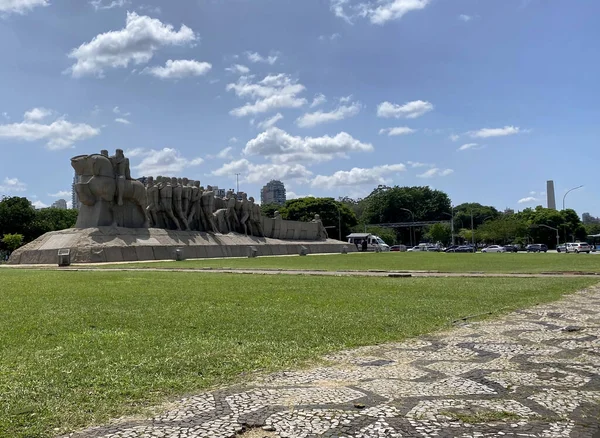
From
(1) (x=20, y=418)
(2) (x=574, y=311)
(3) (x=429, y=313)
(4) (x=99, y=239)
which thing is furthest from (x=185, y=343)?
(4) (x=99, y=239)

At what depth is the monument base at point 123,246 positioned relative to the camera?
2966 centimetres

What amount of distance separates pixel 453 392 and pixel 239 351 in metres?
2.44

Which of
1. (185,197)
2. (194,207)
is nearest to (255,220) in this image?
(194,207)

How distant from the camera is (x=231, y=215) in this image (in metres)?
46.8

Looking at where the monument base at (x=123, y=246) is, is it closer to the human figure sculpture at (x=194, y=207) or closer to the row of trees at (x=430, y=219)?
the human figure sculpture at (x=194, y=207)

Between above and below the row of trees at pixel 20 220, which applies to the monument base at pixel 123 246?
below

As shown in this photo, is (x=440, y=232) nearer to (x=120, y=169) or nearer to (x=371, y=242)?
(x=371, y=242)

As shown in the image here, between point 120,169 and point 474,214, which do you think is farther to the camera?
point 474,214

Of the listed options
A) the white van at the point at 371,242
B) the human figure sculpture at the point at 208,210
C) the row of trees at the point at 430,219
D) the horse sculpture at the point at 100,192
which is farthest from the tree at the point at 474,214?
the horse sculpture at the point at 100,192

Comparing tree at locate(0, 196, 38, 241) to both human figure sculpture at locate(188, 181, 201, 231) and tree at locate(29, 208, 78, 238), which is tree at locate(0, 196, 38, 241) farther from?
human figure sculpture at locate(188, 181, 201, 231)

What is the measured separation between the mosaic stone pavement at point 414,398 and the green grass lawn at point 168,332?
44 centimetres

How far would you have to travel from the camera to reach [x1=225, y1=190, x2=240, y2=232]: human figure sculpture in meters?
46.3

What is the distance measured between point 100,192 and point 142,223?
13.5 ft

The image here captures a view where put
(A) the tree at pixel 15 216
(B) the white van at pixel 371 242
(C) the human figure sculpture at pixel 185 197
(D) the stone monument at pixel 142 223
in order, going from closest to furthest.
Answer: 1. (D) the stone monument at pixel 142 223
2. (C) the human figure sculpture at pixel 185 197
3. (A) the tree at pixel 15 216
4. (B) the white van at pixel 371 242
